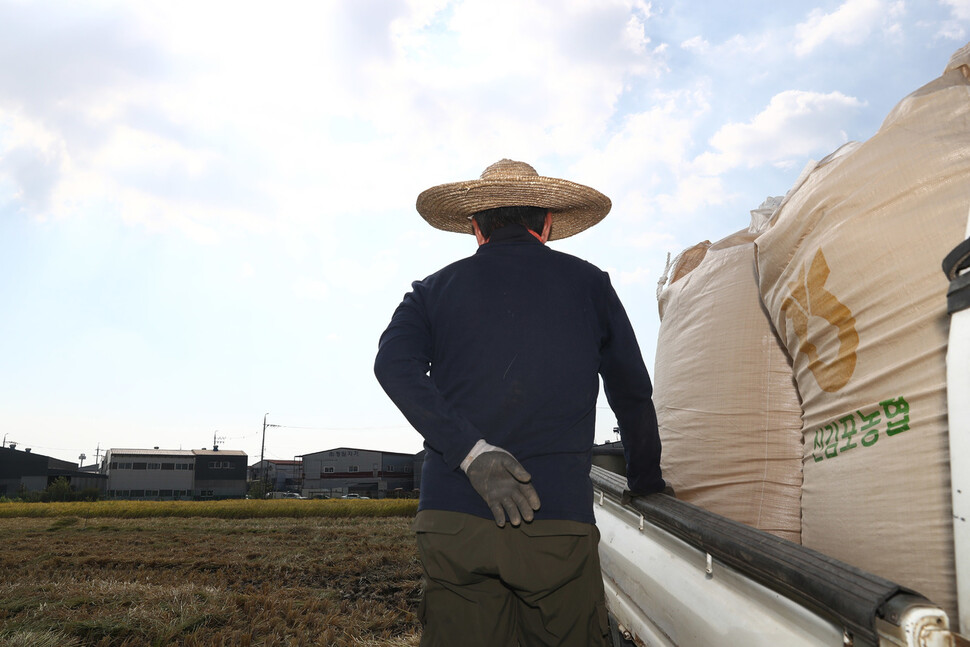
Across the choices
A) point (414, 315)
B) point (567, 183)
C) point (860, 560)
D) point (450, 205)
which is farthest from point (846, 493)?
point (450, 205)

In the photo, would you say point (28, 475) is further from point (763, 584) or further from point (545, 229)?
point (763, 584)

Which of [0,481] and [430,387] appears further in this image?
[0,481]

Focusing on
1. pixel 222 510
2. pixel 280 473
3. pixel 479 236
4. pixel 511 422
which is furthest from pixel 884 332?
pixel 280 473

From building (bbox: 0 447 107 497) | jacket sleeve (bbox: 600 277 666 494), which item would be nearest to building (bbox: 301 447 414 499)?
building (bbox: 0 447 107 497)

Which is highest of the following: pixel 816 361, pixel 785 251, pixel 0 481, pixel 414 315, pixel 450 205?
pixel 450 205

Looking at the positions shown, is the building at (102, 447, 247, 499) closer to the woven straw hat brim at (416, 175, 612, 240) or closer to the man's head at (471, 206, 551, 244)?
the woven straw hat brim at (416, 175, 612, 240)

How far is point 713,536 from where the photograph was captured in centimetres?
137

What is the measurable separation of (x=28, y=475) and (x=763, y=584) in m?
54.4

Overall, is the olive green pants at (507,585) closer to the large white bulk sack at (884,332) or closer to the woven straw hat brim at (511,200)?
the large white bulk sack at (884,332)

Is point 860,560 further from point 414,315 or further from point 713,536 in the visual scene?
point 414,315

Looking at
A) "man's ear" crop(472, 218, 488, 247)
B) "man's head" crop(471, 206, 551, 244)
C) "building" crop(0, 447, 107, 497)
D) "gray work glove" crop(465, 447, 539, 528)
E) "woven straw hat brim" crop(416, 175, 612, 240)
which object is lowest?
"building" crop(0, 447, 107, 497)

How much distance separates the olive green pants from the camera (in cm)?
140

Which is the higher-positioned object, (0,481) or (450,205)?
(450,205)

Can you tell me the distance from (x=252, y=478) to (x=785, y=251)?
2141 inches
